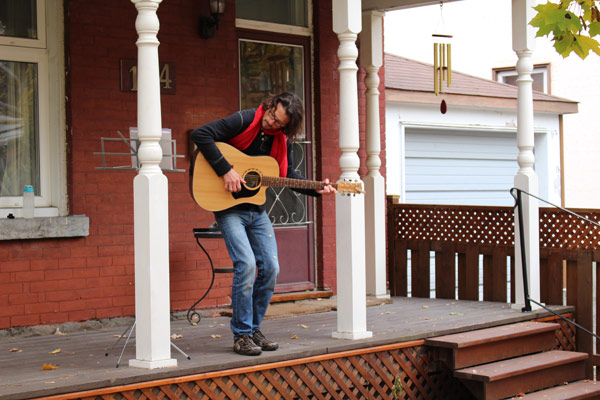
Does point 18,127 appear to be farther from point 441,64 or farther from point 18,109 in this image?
point 441,64

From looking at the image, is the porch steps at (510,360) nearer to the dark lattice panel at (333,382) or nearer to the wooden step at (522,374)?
the wooden step at (522,374)

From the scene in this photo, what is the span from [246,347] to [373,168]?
12.4ft

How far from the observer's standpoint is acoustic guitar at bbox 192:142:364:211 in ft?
19.2

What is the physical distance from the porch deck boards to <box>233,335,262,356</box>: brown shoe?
0.05m

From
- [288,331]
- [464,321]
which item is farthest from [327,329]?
[464,321]

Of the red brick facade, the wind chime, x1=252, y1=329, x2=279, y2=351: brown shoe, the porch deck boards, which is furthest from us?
the wind chime

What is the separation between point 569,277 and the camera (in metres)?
8.86

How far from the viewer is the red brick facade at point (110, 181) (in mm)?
7172

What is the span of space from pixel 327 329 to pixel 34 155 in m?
2.85

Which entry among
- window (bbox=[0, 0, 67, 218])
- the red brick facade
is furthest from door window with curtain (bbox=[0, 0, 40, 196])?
the red brick facade

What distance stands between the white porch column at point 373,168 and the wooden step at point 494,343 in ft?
5.99

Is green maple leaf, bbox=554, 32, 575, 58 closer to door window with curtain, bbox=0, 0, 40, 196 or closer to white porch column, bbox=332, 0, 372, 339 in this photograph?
white porch column, bbox=332, 0, 372, 339

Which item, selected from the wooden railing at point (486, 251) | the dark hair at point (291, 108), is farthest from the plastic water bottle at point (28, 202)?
the wooden railing at point (486, 251)

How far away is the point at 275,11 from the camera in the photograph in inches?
351
